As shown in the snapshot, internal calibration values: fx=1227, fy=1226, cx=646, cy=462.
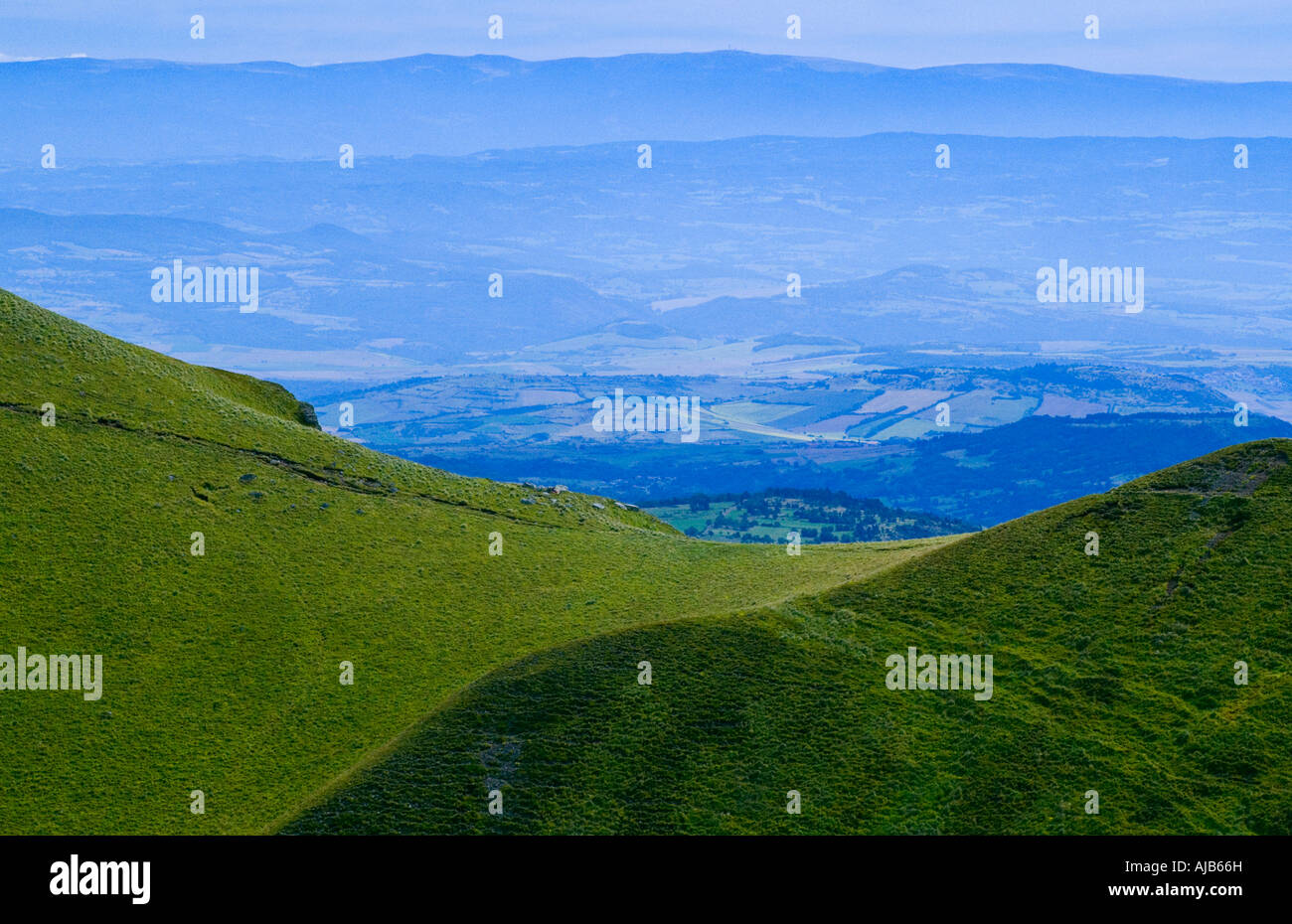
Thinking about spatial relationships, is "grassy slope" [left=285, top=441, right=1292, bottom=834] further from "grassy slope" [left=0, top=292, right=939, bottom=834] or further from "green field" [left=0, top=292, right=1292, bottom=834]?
"grassy slope" [left=0, top=292, right=939, bottom=834]

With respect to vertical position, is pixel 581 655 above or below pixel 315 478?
below

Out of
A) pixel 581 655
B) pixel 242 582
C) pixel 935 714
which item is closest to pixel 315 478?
pixel 242 582

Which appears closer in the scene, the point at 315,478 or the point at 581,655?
the point at 581,655

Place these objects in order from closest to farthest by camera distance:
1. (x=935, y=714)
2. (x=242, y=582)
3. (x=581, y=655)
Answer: (x=935, y=714) → (x=581, y=655) → (x=242, y=582)

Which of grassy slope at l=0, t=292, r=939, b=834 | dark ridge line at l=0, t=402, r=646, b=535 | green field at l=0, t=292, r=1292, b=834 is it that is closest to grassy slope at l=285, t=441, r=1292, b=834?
green field at l=0, t=292, r=1292, b=834

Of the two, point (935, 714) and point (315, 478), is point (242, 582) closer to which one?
point (315, 478)

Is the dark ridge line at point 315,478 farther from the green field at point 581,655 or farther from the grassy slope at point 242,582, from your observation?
the green field at point 581,655

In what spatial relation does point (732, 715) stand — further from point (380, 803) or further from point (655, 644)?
point (380, 803)

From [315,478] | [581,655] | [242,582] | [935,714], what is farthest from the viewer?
[315,478]
